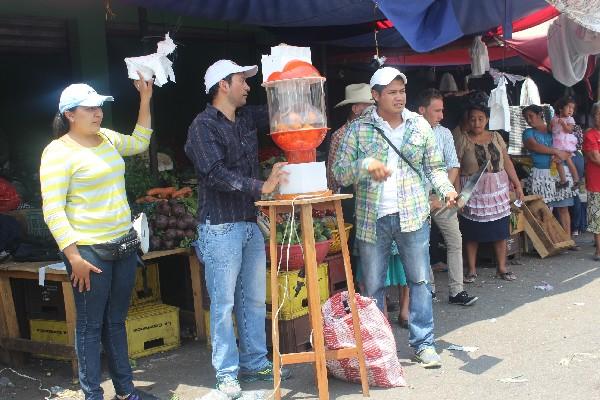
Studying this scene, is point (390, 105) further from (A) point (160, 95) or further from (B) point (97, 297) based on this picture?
(A) point (160, 95)

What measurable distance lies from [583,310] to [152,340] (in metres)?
3.86

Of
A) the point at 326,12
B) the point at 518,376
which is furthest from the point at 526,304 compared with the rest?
the point at 326,12

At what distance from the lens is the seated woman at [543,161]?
9008 mm

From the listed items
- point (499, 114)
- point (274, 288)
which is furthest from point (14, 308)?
point (499, 114)

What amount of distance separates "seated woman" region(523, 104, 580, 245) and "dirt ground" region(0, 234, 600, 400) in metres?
2.32

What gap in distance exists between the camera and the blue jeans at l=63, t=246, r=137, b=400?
4105mm

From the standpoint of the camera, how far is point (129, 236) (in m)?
4.22

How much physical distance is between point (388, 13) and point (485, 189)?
11.2ft

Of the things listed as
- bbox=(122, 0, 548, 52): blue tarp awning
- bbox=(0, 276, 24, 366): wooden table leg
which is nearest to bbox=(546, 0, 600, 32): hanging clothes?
bbox=(122, 0, 548, 52): blue tarp awning

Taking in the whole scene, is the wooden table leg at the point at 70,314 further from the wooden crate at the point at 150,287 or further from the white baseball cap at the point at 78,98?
the white baseball cap at the point at 78,98

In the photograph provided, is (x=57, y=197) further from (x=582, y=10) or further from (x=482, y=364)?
(x=582, y=10)

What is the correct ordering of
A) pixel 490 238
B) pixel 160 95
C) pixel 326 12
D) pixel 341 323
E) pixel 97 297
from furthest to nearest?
pixel 160 95, pixel 490 238, pixel 326 12, pixel 341 323, pixel 97 297

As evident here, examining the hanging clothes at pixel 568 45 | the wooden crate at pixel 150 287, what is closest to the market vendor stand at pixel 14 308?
the wooden crate at pixel 150 287

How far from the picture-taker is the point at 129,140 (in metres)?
4.54
